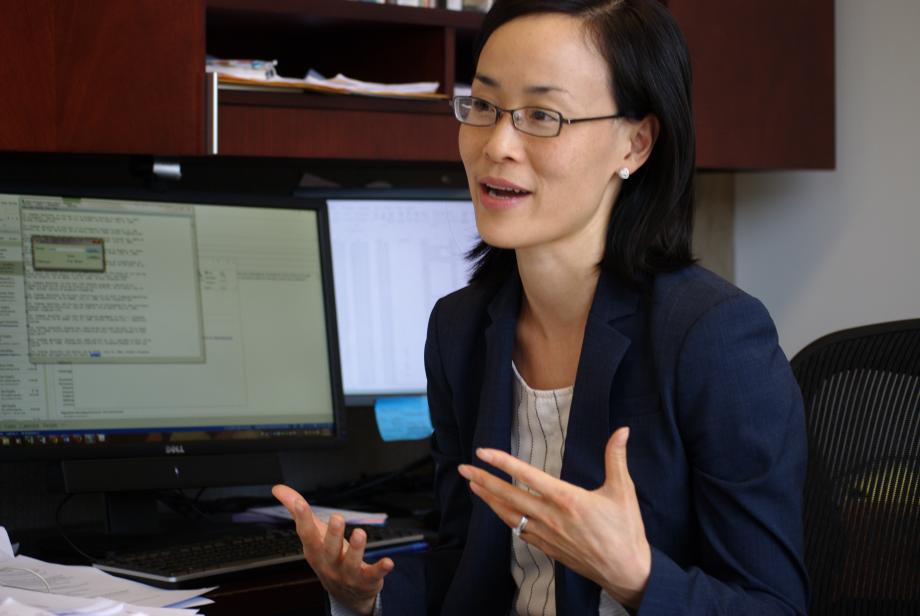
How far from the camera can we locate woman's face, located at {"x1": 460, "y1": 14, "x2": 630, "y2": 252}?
132 cm

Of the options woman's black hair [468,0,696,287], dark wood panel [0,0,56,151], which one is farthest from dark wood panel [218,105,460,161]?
woman's black hair [468,0,696,287]

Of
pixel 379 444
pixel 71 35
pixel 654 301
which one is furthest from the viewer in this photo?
pixel 379 444

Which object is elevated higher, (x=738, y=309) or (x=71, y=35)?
(x=71, y=35)

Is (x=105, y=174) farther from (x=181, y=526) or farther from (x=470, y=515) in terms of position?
(x=470, y=515)

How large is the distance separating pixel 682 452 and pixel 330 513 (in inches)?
28.8

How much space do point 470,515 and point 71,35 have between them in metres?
0.83

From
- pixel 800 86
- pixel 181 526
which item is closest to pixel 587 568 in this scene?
pixel 181 526

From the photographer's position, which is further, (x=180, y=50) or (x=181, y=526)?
(x=181, y=526)

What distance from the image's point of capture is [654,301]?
133 centimetres

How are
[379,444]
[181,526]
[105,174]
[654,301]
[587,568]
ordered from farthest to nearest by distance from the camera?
[379,444]
[105,174]
[181,526]
[654,301]
[587,568]

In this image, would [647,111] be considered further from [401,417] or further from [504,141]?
[401,417]

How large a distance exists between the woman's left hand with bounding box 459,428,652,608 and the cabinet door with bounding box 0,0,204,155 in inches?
30.5

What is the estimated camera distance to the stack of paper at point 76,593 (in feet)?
3.66

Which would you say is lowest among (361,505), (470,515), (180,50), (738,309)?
(361,505)
